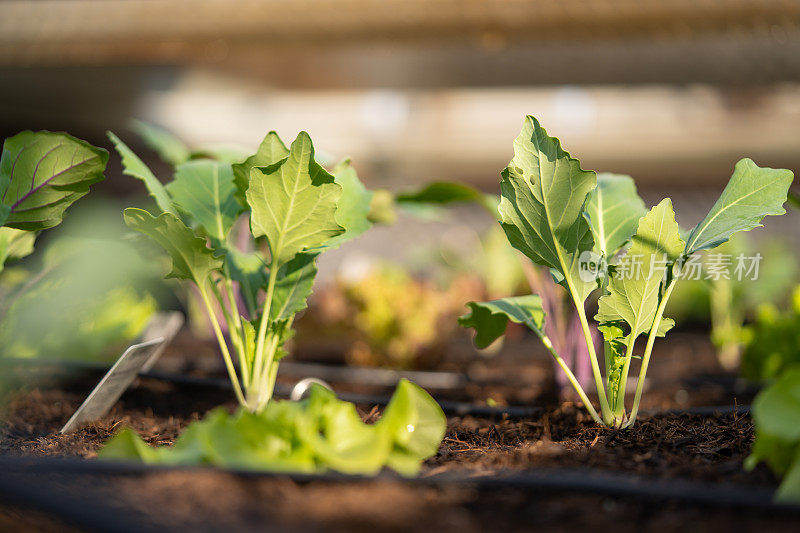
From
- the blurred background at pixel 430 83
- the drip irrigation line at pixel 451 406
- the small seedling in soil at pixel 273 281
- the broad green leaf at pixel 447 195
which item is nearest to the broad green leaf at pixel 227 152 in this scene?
the small seedling in soil at pixel 273 281

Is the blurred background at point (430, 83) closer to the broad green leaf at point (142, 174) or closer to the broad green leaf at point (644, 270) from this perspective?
the broad green leaf at point (142, 174)

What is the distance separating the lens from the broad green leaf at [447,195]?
0.83 metres

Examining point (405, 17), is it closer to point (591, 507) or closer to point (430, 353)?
point (430, 353)

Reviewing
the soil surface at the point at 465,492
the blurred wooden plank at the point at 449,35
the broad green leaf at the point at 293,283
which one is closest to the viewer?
the soil surface at the point at 465,492

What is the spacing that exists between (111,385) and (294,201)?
362 millimetres

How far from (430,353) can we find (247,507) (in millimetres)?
1060

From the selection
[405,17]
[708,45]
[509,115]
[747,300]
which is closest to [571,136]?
[509,115]

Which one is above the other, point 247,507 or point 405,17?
point 405,17

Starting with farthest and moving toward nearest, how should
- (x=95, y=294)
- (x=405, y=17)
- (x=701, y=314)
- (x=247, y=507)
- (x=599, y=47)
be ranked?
1. (x=701, y=314)
2. (x=599, y=47)
3. (x=405, y=17)
4. (x=95, y=294)
5. (x=247, y=507)

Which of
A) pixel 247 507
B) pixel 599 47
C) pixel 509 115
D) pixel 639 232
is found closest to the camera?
pixel 247 507

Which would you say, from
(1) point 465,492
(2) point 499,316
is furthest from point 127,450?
(2) point 499,316

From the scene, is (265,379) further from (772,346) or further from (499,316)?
(772,346)

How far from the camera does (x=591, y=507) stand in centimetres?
42

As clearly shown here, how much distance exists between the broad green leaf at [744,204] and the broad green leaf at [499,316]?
0.18 metres
